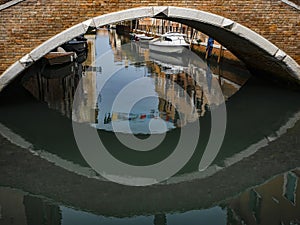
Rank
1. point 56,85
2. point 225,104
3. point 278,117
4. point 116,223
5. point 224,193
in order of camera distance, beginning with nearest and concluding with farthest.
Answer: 1. point 116,223
2. point 224,193
3. point 278,117
4. point 225,104
5. point 56,85

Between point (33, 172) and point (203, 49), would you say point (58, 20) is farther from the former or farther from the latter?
point (203, 49)

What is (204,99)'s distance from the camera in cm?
605

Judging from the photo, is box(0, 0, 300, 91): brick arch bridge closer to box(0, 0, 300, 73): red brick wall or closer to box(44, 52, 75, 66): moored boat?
box(0, 0, 300, 73): red brick wall

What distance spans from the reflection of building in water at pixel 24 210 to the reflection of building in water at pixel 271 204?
1.37m

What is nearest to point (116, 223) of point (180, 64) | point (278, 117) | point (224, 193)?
point (224, 193)

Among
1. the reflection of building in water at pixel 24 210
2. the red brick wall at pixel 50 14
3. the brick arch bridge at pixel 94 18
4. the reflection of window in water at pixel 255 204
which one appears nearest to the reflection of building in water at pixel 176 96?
the brick arch bridge at pixel 94 18

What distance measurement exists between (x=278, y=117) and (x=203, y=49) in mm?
7753

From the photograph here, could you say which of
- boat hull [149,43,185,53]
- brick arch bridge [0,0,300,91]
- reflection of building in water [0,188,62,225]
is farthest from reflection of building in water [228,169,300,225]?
boat hull [149,43,185,53]

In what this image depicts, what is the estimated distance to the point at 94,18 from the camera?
452cm

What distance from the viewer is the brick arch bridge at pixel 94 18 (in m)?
4.40

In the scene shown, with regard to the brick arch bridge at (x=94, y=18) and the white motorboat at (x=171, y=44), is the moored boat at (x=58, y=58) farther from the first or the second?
the brick arch bridge at (x=94, y=18)

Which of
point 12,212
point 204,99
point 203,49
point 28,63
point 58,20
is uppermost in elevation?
point 58,20

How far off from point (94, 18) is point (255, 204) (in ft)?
10.00

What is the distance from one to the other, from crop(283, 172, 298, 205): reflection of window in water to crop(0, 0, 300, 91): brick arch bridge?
94.4 inches
